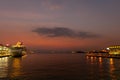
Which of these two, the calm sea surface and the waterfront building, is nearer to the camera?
the calm sea surface

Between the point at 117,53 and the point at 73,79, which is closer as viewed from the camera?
the point at 73,79

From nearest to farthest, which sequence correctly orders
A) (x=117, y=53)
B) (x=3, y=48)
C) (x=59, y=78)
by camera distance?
(x=59, y=78) → (x=117, y=53) → (x=3, y=48)

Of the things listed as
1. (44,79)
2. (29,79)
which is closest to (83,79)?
(44,79)

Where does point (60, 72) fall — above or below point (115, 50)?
below

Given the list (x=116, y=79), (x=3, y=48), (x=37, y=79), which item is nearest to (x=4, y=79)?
(x=37, y=79)

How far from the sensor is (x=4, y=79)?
4328 centimetres

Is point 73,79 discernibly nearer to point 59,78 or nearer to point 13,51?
point 59,78

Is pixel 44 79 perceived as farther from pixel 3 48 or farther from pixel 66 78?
pixel 3 48

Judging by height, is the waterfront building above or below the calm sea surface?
above

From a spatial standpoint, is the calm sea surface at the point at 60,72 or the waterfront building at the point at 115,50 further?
the waterfront building at the point at 115,50

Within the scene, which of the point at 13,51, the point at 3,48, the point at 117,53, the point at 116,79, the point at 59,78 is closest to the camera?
the point at 116,79

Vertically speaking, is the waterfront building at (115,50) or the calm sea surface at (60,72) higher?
the waterfront building at (115,50)

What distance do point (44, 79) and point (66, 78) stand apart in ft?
15.1

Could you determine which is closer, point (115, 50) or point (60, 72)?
point (60, 72)
